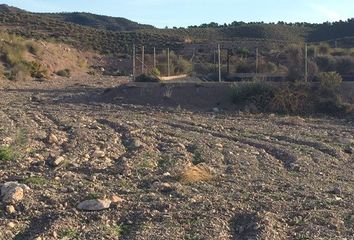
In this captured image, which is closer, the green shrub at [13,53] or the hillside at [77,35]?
the green shrub at [13,53]

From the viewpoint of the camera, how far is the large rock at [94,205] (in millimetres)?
8836

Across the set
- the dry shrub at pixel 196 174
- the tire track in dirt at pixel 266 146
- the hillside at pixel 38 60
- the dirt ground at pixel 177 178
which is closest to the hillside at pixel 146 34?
the hillside at pixel 38 60

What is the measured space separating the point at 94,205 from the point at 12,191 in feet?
3.93

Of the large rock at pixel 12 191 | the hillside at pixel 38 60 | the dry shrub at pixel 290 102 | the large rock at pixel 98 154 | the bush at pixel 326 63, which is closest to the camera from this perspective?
the large rock at pixel 12 191

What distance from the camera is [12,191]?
30.3 feet

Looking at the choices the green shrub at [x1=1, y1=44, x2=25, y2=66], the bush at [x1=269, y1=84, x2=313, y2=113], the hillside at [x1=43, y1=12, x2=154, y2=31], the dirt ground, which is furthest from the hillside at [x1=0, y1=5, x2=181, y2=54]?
the dirt ground

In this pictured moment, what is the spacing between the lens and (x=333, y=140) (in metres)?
18.3

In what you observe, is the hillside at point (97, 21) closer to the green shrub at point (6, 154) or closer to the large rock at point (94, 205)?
the green shrub at point (6, 154)

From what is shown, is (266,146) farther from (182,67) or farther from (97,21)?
(97,21)

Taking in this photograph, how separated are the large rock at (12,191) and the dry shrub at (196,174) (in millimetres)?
2713

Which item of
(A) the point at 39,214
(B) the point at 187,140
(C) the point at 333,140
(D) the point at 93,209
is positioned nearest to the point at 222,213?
(D) the point at 93,209

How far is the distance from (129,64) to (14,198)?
60571 millimetres

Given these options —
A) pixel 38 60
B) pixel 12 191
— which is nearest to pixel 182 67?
pixel 38 60

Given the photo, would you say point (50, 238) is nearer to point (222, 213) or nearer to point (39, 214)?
point (39, 214)
